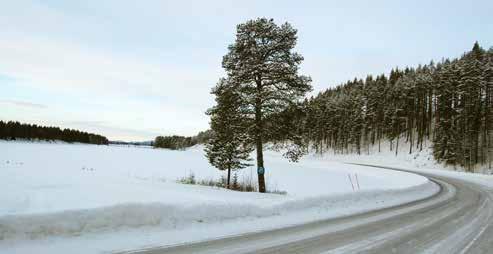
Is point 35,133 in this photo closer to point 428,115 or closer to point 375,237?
point 428,115

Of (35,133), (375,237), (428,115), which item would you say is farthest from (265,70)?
(35,133)

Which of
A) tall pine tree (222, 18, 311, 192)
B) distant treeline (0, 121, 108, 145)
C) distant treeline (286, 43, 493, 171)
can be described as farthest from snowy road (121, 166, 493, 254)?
distant treeline (0, 121, 108, 145)

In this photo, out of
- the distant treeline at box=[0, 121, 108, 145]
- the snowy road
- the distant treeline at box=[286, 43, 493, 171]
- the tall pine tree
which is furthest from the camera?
the distant treeline at box=[0, 121, 108, 145]

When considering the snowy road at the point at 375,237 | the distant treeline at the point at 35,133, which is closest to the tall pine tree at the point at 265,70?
the snowy road at the point at 375,237

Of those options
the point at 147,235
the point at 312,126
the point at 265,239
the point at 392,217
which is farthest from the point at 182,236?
the point at 312,126

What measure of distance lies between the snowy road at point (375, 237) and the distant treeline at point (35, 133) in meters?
138

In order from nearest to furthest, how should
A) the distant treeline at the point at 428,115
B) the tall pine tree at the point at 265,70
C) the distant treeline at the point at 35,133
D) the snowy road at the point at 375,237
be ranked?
1. the snowy road at the point at 375,237
2. the tall pine tree at the point at 265,70
3. the distant treeline at the point at 428,115
4. the distant treeline at the point at 35,133

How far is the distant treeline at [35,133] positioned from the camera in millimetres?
115312

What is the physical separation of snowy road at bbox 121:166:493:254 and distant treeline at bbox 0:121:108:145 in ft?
452

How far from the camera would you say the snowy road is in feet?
21.6

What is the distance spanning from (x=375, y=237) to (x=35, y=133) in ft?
493

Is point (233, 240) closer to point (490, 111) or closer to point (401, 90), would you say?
point (490, 111)

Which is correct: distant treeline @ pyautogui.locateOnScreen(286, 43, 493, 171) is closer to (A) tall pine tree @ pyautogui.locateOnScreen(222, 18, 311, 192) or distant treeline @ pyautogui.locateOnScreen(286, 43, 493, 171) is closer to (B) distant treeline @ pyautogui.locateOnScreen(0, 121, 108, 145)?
(A) tall pine tree @ pyautogui.locateOnScreen(222, 18, 311, 192)

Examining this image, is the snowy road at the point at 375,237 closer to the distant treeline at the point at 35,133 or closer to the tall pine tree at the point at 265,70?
the tall pine tree at the point at 265,70
